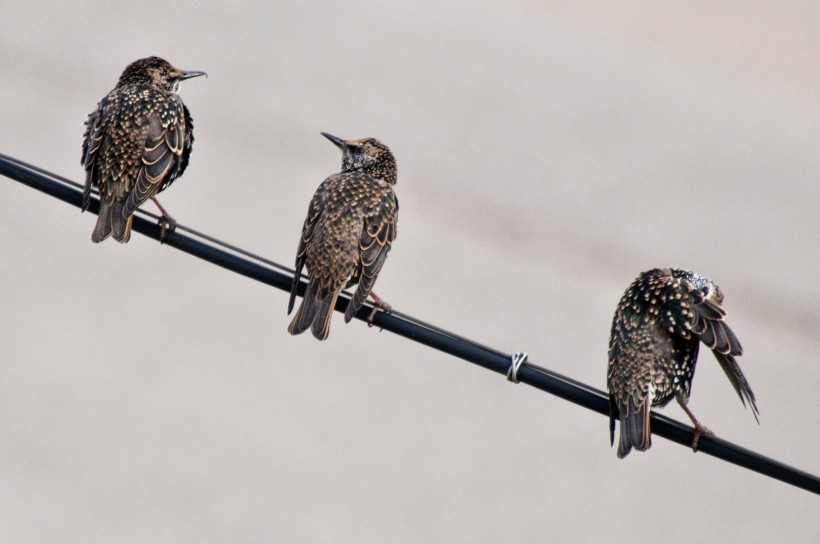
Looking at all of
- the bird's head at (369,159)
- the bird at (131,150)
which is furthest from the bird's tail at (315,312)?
the bird's head at (369,159)

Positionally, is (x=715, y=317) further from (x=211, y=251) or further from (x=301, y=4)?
(x=301, y=4)

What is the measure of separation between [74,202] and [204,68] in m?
13.0

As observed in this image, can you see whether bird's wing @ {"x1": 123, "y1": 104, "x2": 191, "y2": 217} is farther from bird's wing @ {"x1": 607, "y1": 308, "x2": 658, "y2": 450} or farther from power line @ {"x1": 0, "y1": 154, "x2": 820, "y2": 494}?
bird's wing @ {"x1": 607, "y1": 308, "x2": 658, "y2": 450}

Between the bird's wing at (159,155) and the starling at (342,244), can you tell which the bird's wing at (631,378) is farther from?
the bird's wing at (159,155)

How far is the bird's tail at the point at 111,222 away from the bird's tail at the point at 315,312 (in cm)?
85

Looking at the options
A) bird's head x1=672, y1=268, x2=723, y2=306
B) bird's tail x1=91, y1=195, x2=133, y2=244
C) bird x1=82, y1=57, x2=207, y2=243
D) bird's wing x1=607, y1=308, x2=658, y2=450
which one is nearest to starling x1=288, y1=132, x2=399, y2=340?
bird x1=82, y1=57, x2=207, y2=243

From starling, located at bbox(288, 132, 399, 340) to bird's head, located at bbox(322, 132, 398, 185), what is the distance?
0.20m

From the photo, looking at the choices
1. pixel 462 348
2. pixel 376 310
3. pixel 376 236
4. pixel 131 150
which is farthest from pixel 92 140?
pixel 462 348

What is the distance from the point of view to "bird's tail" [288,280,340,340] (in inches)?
239

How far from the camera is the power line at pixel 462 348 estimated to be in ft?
14.9

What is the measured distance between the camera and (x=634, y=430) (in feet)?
17.8

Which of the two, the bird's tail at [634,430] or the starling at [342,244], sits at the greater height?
the starling at [342,244]

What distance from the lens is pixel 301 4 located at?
19.0m

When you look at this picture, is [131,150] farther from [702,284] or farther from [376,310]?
[702,284]
